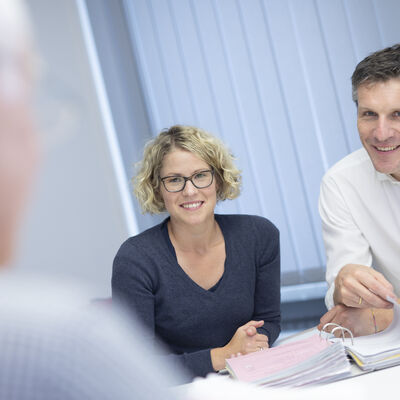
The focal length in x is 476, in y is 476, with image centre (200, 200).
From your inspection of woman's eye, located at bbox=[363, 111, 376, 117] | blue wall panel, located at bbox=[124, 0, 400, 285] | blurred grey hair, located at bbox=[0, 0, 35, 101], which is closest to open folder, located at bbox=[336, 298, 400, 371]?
woman's eye, located at bbox=[363, 111, 376, 117]

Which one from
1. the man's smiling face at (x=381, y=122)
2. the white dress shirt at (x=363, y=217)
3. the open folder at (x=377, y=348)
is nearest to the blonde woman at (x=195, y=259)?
the white dress shirt at (x=363, y=217)

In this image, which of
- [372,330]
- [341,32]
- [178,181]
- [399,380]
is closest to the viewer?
[399,380]

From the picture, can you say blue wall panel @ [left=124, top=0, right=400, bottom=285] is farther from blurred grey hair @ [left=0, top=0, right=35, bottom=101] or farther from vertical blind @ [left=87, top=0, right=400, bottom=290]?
blurred grey hair @ [left=0, top=0, right=35, bottom=101]

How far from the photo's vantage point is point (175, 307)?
1.62 meters

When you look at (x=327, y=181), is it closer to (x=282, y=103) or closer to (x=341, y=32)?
(x=282, y=103)

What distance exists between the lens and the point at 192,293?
1.63 meters

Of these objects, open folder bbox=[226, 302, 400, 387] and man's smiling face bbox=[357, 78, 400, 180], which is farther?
man's smiling face bbox=[357, 78, 400, 180]

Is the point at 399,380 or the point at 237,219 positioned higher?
the point at 237,219

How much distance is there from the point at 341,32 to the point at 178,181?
4.71 ft

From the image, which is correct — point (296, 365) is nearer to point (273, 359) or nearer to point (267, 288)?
point (273, 359)

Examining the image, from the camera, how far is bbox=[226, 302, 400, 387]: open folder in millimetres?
1102

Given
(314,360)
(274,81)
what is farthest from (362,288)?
(274,81)

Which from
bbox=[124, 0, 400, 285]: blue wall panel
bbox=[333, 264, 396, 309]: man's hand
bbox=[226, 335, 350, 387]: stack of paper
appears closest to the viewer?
bbox=[226, 335, 350, 387]: stack of paper

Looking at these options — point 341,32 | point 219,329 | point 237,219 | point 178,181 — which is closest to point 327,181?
point 237,219
